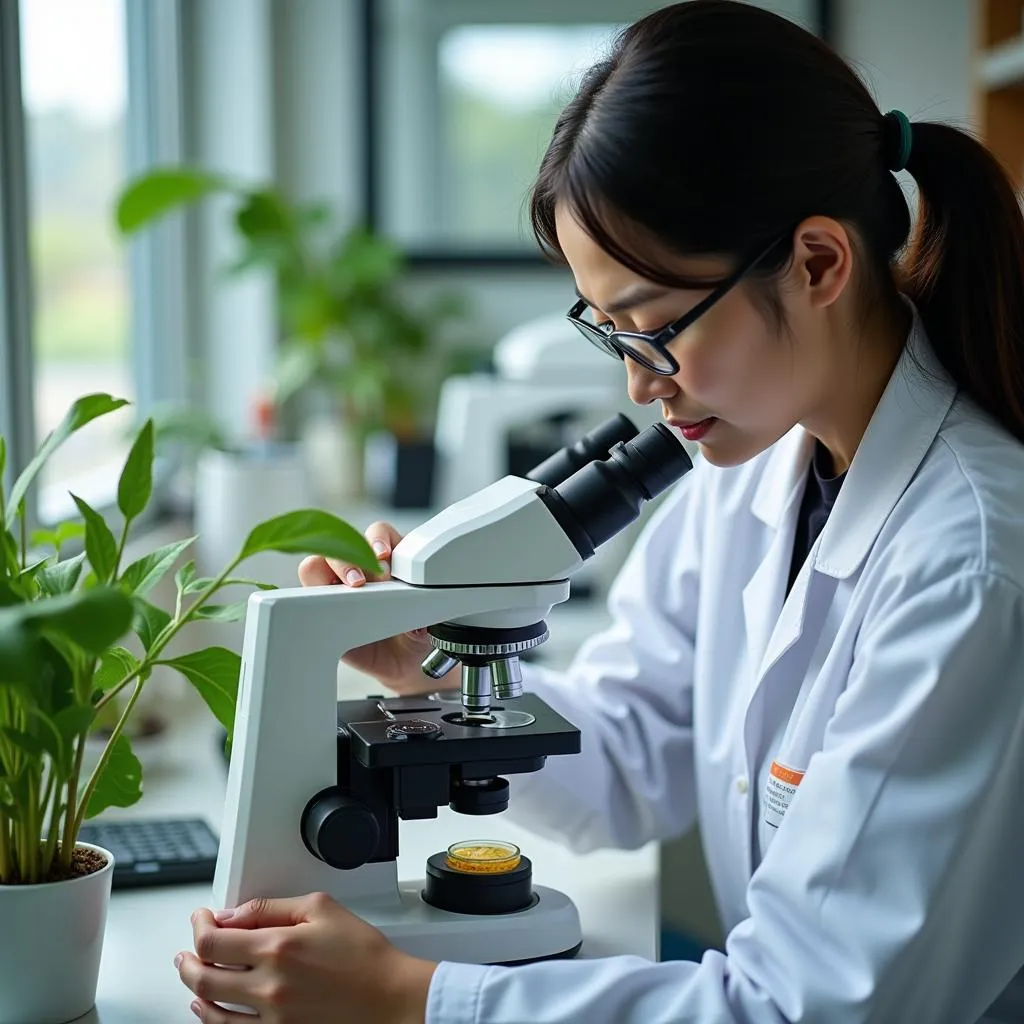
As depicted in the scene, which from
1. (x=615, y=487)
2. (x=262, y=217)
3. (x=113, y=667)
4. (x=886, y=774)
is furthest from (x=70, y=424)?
(x=262, y=217)

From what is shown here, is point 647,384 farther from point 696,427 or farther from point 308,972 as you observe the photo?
point 308,972

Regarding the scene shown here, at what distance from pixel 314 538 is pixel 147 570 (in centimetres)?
19

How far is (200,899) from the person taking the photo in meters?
1.21

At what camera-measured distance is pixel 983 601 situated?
0.95 meters

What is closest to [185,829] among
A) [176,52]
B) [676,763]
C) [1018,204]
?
[676,763]

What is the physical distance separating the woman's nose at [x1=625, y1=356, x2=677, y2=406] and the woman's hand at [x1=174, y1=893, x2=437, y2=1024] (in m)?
0.47

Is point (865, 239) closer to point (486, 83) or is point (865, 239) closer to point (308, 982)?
point (308, 982)

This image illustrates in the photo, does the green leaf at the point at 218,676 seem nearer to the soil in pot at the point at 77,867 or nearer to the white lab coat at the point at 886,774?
the soil in pot at the point at 77,867

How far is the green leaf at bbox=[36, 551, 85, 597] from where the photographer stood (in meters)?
0.95

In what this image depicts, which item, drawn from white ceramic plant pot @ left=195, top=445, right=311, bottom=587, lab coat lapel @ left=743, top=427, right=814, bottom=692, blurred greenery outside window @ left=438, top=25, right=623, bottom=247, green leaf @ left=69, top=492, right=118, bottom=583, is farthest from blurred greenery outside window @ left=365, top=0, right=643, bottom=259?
green leaf @ left=69, top=492, right=118, bottom=583

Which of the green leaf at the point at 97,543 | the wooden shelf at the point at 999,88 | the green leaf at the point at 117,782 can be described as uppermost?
the wooden shelf at the point at 999,88

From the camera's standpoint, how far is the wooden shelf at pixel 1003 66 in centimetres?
254

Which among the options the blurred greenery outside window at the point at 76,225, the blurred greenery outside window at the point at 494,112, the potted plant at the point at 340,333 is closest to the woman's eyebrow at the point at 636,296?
the blurred greenery outside window at the point at 76,225

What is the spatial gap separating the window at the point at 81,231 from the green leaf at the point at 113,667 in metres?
0.88
